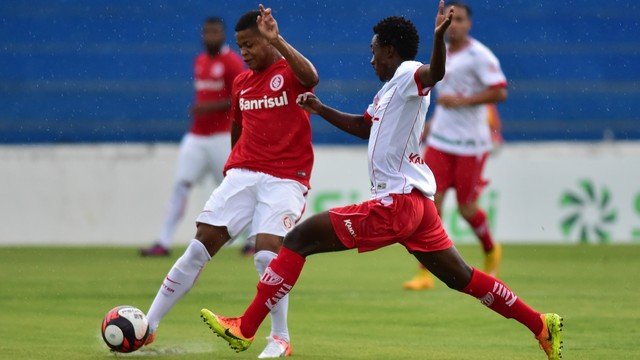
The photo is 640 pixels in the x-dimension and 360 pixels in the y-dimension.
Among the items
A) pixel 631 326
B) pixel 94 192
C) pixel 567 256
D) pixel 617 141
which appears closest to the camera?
pixel 631 326

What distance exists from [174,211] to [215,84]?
62.4 inches

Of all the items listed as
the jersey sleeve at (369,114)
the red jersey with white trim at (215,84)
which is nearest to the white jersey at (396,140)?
the jersey sleeve at (369,114)

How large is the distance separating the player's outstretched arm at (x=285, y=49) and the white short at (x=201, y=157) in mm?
7353

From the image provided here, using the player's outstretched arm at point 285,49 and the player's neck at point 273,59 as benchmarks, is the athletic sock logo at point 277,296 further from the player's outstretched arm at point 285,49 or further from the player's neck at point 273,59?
the player's neck at point 273,59

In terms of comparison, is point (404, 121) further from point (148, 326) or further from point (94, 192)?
point (94, 192)

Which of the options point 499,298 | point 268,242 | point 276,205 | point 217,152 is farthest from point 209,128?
point 499,298

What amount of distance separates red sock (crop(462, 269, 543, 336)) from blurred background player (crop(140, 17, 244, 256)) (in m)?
8.17

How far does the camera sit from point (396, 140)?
7.46 meters

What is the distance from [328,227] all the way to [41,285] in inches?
225

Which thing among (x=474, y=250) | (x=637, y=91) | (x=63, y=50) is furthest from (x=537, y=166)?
(x=63, y=50)

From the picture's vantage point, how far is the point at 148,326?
782 centimetres

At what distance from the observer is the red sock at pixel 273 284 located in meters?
7.39

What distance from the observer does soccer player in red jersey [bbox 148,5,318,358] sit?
807 cm

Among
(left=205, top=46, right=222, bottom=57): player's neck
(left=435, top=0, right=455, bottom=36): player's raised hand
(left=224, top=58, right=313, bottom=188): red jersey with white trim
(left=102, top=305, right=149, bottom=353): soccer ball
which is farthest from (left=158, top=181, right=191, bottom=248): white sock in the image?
(left=435, top=0, right=455, bottom=36): player's raised hand
